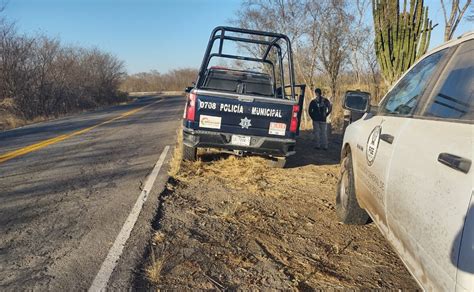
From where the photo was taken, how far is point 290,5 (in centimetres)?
1738

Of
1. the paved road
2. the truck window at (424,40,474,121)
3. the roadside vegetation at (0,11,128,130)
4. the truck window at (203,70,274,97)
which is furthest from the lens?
the roadside vegetation at (0,11,128,130)

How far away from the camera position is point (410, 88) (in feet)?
11.1

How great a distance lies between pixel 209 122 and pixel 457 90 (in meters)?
4.42

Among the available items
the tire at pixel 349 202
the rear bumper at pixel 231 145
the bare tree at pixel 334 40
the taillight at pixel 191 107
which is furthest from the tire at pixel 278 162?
the bare tree at pixel 334 40

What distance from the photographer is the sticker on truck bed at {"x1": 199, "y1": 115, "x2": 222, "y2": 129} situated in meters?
6.43

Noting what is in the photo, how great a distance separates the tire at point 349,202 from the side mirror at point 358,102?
2.28ft

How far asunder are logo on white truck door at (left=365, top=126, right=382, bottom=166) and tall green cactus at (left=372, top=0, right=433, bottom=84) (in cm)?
914

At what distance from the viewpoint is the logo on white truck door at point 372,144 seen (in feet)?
11.1

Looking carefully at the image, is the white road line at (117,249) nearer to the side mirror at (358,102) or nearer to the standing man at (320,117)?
the side mirror at (358,102)

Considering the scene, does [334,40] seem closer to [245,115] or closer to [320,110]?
[320,110]

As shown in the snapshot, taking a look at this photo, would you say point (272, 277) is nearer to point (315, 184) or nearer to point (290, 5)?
point (315, 184)

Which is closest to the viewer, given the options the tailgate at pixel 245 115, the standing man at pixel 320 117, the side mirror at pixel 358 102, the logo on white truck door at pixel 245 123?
the side mirror at pixel 358 102

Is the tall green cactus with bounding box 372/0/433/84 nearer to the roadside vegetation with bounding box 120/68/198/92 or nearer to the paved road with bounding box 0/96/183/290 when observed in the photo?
the paved road with bounding box 0/96/183/290

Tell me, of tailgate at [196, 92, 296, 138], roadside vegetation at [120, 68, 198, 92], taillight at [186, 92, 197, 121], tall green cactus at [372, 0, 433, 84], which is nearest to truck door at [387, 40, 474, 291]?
tailgate at [196, 92, 296, 138]
